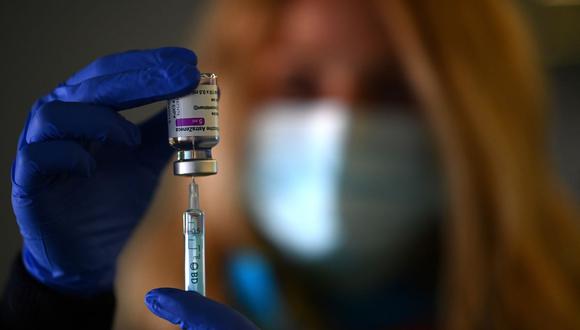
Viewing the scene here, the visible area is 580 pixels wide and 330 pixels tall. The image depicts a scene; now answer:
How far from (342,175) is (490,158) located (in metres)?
0.42

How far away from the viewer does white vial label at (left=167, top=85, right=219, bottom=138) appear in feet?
3.25

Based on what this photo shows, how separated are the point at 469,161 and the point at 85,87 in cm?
110

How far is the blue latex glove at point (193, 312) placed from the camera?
0.98 meters

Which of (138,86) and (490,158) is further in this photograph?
(490,158)

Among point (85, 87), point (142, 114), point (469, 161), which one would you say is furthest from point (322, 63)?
point (85, 87)

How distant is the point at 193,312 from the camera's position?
38.8 inches

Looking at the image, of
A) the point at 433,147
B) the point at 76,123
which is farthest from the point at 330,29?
the point at 76,123

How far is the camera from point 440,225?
1.85m

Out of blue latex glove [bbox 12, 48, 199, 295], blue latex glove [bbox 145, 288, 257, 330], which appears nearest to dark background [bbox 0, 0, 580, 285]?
blue latex glove [bbox 12, 48, 199, 295]

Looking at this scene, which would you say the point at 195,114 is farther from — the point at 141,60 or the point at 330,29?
the point at 330,29

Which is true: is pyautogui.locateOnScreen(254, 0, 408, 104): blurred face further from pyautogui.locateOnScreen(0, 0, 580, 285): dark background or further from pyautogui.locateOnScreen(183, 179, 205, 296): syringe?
pyautogui.locateOnScreen(183, 179, 205, 296): syringe

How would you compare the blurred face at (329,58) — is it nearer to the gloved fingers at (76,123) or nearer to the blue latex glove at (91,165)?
the blue latex glove at (91,165)

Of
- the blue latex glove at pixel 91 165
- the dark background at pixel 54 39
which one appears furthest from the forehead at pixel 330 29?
the blue latex glove at pixel 91 165

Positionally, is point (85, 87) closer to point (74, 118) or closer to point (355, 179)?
point (74, 118)
